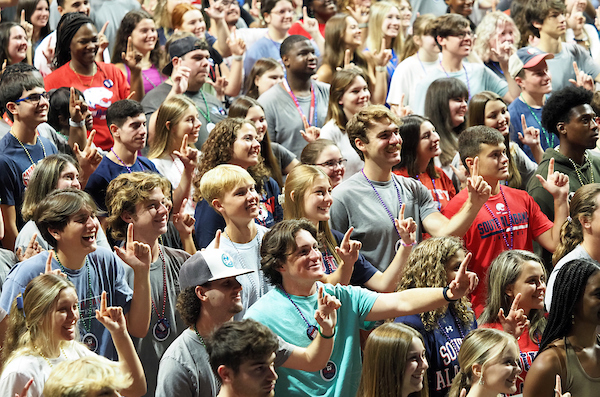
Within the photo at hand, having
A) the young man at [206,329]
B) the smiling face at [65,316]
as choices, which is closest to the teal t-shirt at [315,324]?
the young man at [206,329]

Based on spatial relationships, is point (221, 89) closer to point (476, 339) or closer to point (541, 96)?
point (541, 96)

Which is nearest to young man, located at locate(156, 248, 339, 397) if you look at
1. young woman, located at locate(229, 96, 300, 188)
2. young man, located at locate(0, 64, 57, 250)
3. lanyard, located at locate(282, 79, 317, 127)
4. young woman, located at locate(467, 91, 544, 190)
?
young man, located at locate(0, 64, 57, 250)

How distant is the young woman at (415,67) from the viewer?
842 cm

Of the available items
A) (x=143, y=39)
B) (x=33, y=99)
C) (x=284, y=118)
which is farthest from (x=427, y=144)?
(x=143, y=39)

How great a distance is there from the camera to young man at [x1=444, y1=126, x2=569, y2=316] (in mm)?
5902

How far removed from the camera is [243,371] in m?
3.48

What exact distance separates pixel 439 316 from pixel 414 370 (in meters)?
0.75

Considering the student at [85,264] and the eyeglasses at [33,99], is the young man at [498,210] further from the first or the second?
the eyeglasses at [33,99]

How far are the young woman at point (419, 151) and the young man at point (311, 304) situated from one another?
2020 millimetres

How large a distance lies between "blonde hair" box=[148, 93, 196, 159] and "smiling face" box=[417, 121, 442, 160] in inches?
67.1

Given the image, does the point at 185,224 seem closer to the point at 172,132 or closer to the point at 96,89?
the point at 172,132

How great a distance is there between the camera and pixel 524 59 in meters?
8.77

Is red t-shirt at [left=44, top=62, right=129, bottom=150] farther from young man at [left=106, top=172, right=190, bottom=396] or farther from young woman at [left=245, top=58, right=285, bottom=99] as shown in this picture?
young man at [left=106, top=172, right=190, bottom=396]

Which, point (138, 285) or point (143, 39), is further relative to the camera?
point (143, 39)
